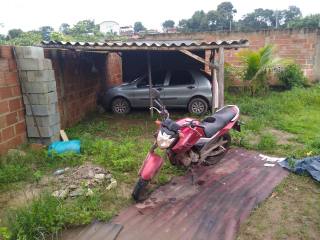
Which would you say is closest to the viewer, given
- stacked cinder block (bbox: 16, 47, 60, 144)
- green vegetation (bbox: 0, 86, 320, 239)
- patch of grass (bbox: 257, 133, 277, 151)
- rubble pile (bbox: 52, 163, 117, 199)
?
green vegetation (bbox: 0, 86, 320, 239)

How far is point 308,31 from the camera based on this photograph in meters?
12.1

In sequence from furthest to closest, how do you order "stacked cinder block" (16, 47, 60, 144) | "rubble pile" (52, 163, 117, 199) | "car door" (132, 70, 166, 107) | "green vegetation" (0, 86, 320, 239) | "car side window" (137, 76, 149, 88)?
"car side window" (137, 76, 149, 88) < "car door" (132, 70, 166, 107) < "stacked cinder block" (16, 47, 60, 144) < "rubble pile" (52, 163, 117, 199) < "green vegetation" (0, 86, 320, 239)

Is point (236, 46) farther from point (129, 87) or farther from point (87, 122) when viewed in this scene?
point (87, 122)

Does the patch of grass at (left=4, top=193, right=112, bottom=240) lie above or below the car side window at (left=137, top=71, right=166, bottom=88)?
below

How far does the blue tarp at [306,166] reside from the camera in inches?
189

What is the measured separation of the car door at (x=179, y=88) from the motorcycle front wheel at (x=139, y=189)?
212 inches

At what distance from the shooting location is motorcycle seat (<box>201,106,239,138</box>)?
16.9ft

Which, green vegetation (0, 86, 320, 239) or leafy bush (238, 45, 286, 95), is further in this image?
leafy bush (238, 45, 286, 95)

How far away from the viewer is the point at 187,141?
4473mm

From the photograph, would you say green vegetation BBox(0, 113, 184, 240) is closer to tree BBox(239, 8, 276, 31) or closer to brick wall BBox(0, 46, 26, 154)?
brick wall BBox(0, 46, 26, 154)

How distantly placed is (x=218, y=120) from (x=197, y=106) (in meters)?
3.76

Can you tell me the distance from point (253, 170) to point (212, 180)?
0.83 m

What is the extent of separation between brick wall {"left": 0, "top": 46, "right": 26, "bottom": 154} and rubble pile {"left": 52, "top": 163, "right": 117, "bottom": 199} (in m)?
1.22

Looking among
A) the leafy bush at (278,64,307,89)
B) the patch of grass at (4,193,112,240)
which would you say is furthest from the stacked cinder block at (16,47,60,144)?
the leafy bush at (278,64,307,89)
